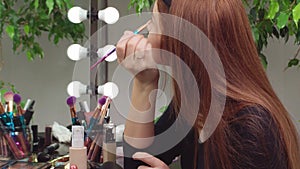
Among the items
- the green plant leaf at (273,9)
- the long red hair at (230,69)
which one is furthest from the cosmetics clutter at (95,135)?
the green plant leaf at (273,9)

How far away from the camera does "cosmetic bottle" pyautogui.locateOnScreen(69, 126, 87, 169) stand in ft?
2.62

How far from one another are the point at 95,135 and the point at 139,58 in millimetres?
309

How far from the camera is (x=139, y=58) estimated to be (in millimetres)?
622

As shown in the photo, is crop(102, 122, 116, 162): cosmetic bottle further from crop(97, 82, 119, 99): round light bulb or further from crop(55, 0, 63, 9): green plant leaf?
crop(55, 0, 63, 9): green plant leaf

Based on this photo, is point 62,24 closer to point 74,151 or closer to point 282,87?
point 74,151

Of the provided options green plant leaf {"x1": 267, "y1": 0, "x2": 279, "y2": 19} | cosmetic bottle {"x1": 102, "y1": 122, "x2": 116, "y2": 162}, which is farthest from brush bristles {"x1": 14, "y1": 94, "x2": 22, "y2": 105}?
green plant leaf {"x1": 267, "y1": 0, "x2": 279, "y2": 19}

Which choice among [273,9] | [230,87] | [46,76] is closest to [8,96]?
[46,76]

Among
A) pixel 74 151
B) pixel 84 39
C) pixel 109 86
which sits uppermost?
pixel 84 39

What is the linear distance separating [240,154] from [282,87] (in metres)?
0.68

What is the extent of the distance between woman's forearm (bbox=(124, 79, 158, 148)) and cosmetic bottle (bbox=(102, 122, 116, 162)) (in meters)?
0.17

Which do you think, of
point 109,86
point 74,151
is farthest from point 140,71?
point 109,86

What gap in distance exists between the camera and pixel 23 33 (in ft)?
3.34

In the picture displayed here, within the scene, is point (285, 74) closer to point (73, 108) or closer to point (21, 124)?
point (73, 108)

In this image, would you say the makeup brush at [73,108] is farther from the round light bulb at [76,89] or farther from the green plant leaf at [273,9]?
the green plant leaf at [273,9]
